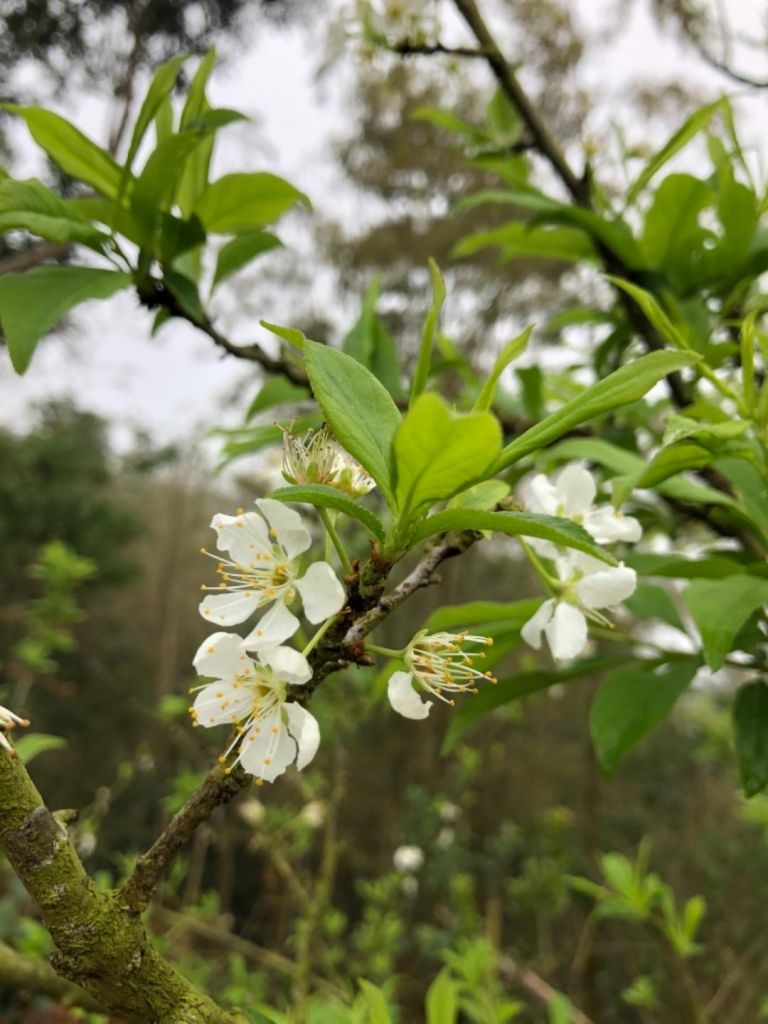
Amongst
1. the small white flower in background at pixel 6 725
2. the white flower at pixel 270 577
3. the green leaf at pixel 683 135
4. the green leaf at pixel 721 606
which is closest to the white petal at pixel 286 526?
the white flower at pixel 270 577

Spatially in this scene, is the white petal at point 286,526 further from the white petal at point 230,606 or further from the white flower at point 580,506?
the white flower at point 580,506

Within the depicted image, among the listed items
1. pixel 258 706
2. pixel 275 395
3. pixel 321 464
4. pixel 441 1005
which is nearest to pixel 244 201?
pixel 275 395

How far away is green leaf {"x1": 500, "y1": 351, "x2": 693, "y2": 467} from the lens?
1.07 ft

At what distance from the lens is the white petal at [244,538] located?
1.29 feet

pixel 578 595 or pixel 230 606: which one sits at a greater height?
pixel 578 595

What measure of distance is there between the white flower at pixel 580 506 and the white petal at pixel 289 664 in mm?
217

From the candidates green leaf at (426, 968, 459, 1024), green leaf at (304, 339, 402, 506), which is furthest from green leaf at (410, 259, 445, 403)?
green leaf at (426, 968, 459, 1024)

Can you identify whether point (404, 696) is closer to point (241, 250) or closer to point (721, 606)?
point (721, 606)

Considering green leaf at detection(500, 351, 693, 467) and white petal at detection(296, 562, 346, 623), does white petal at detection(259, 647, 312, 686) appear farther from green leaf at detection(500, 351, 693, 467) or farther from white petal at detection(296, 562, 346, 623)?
green leaf at detection(500, 351, 693, 467)

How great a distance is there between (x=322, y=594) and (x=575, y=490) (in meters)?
0.27

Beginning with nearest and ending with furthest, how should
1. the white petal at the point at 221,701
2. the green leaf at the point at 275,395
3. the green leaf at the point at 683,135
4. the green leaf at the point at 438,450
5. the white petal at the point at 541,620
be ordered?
1. the green leaf at the point at 438,450
2. the white petal at the point at 221,701
3. the white petal at the point at 541,620
4. the green leaf at the point at 683,135
5. the green leaf at the point at 275,395

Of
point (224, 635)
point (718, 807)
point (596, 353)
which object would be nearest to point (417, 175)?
point (718, 807)

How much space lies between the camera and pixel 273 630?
1.19 ft

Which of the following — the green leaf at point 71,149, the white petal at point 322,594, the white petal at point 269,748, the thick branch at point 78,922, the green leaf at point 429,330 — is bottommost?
the thick branch at point 78,922
